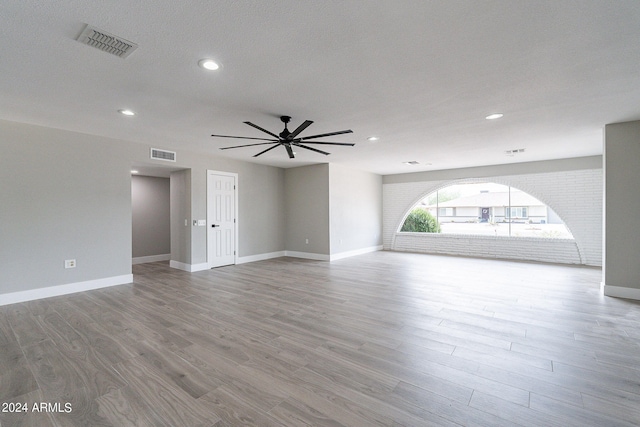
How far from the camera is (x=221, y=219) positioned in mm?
6723

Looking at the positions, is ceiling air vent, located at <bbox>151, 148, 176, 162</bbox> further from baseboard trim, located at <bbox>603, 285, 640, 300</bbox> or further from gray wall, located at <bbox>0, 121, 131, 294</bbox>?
baseboard trim, located at <bbox>603, 285, 640, 300</bbox>

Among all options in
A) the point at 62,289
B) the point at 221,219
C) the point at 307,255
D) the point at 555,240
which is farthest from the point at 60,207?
the point at 555,240

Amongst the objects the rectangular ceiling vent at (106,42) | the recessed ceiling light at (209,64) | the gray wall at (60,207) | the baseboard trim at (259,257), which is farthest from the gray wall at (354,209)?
the rectangular ceiling vent at (106,42)

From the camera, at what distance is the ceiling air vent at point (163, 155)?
5471 mm

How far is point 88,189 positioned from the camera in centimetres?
468

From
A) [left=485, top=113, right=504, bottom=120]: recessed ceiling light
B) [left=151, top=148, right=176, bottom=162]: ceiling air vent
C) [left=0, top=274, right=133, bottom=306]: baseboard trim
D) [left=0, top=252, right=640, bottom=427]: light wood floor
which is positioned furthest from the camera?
[left=151, top=148, right=176, bottom=162]: ceiling air vent

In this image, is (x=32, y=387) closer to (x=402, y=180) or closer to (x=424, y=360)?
(x=424, y=360)

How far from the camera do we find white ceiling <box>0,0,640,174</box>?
1.86 meters

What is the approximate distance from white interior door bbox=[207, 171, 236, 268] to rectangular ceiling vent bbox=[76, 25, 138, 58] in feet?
14.0

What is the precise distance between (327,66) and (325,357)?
2.62 meters

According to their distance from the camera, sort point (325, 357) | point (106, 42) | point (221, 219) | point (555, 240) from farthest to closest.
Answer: point (555, 240)
point (221, 219)
point (325, 357)
point (106, 42)

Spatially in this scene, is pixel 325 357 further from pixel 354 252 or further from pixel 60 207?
pixel 354 252

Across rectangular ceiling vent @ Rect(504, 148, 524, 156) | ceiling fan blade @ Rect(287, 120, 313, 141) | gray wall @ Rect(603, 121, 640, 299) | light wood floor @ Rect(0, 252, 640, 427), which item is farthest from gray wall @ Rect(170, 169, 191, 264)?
gray wall @ Rect(603, 121, 640, 299)

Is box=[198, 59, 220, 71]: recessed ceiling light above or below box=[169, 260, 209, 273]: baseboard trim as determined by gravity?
above
